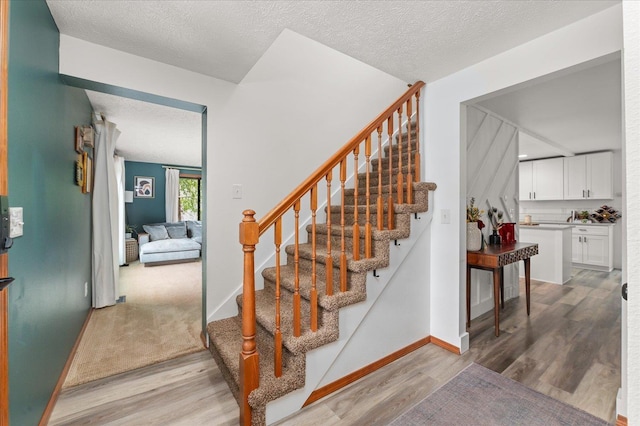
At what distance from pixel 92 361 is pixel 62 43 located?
7.61ft

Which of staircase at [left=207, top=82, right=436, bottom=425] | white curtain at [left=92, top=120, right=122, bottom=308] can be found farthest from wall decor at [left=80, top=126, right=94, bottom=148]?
staircase at [left=207, top=82, right=436, bottom=425]

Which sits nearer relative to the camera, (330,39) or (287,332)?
(287,332)

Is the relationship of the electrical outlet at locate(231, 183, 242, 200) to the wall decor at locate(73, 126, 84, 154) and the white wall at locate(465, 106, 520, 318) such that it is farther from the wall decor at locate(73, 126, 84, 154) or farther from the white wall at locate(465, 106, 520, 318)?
the white wall at locate(465, 106, 520, 318)

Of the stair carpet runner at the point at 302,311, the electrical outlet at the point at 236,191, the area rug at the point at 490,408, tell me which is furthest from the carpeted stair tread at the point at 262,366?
the electrical outlet at the point at 236,191

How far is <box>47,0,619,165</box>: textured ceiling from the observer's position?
160cm

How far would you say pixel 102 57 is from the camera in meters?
2.01

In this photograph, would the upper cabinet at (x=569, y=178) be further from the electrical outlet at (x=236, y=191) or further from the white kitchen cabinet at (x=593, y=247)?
the electrical outlet at (x=236, y=191)

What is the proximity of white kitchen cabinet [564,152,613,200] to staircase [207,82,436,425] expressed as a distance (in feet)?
17.5

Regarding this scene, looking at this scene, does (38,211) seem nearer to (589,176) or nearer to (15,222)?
(15,222)

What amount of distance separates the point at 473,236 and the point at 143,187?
7.40 m

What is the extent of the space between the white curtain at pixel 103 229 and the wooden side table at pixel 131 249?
10.4 feet

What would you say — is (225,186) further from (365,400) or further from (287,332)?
(365,400)

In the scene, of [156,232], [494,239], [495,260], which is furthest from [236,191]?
[156,232]

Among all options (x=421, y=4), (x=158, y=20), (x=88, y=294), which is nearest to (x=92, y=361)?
(x=88, y=294)
